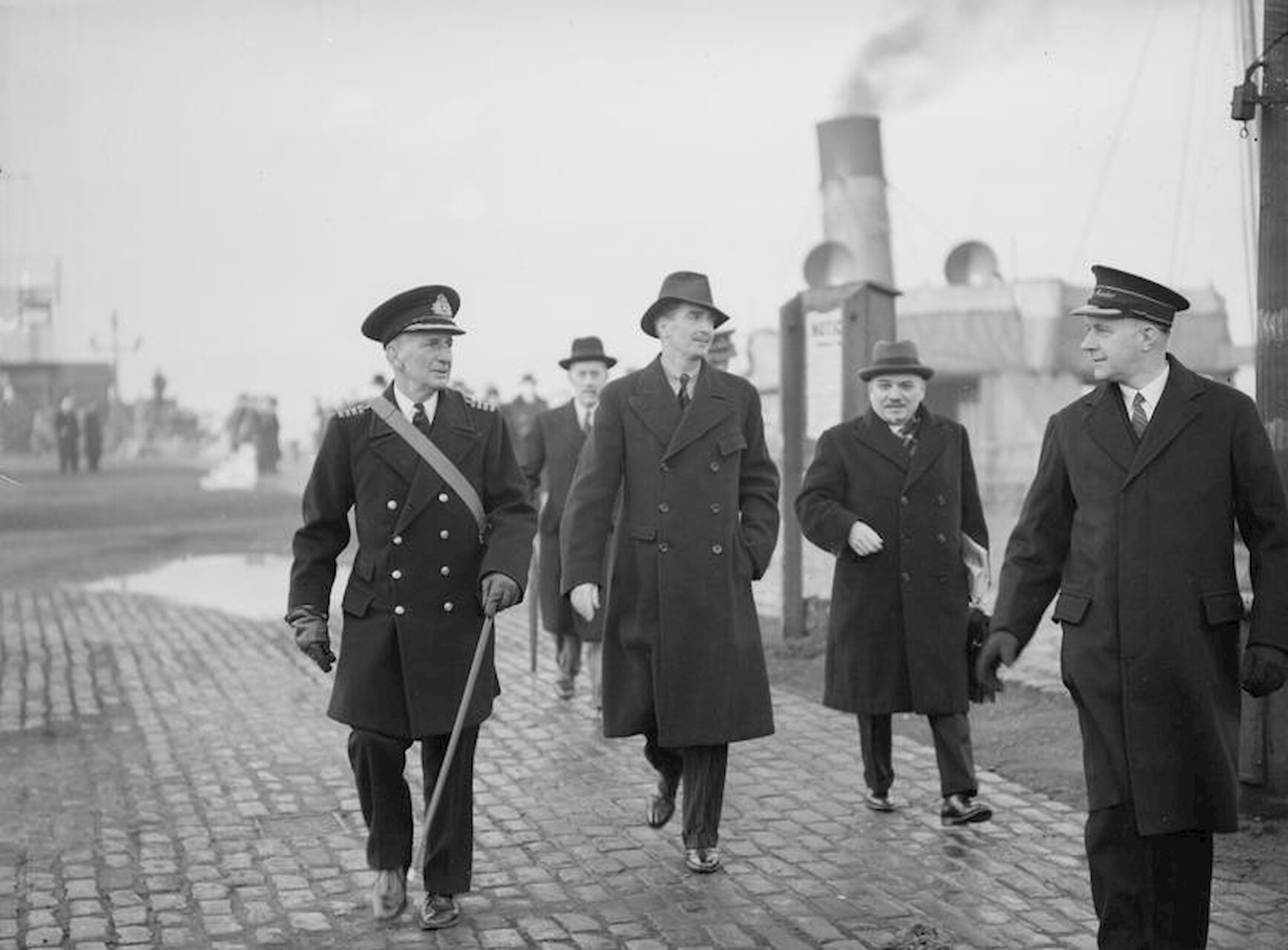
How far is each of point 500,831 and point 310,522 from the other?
5.95 ft

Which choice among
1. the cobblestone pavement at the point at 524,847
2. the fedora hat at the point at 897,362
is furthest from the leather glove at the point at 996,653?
the fedora hat at the point at 897,362

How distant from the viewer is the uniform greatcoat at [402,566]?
5.36 m

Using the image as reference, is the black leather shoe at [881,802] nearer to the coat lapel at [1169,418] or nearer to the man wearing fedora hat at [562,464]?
the coat lapel at [1169,418]

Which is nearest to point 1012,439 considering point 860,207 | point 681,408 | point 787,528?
point 860,207

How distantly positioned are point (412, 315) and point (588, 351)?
4895 millimetres

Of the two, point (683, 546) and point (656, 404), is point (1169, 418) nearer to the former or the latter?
point (683, 546)

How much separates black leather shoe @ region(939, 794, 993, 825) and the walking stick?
2.25m

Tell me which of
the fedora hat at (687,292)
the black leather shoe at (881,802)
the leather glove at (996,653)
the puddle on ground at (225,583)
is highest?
the fedora hat at (687,292)

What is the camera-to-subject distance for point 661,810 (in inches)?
263

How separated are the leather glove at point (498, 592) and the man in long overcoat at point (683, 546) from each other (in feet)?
2.32

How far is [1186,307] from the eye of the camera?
4.80m

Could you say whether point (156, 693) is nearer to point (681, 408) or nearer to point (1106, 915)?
point (681, 408)

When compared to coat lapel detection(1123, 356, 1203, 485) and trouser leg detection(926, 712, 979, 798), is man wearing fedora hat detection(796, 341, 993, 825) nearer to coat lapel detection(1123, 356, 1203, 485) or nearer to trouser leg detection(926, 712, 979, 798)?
trouser leg detection(926, 712, 979, 798)

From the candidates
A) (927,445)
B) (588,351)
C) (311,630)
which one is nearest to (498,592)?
(311,630)
